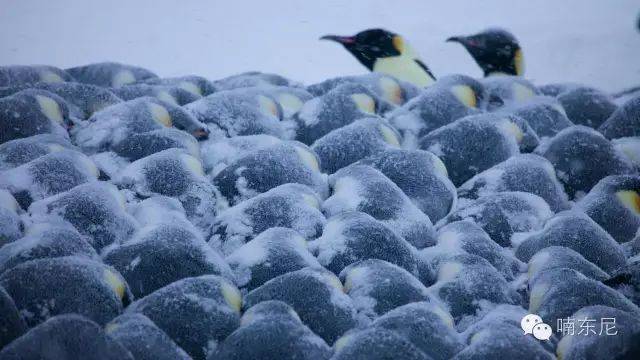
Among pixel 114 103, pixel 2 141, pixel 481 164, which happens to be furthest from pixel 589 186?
pixel 2 141

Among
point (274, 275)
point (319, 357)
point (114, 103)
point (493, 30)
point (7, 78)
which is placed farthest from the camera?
point (493, 30)

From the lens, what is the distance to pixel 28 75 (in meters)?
1.60

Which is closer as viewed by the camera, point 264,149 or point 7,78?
point 264,149

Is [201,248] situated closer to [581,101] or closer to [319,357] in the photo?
[319,357]

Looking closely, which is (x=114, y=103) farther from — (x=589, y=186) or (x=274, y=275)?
(x=589, y=186)

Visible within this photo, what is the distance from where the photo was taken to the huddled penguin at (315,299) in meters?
0.93

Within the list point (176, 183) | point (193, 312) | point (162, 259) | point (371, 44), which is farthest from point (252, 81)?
point (193, 312)

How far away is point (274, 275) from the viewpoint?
1022 millimetres

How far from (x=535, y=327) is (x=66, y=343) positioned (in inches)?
18.0

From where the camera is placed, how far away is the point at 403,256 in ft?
3.56

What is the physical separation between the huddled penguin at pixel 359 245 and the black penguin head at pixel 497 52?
924 mm

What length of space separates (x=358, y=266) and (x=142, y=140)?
444 mm

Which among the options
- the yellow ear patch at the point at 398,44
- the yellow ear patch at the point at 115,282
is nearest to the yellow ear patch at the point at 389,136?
the yellow ear patch at the point at 115,282

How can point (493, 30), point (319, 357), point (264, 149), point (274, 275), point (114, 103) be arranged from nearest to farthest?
point (319, 357)
point (274, 275)
point (264, 149)
point (114, 103)
point (493, 30)
